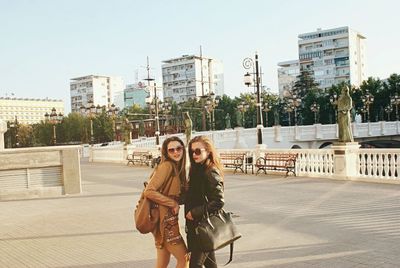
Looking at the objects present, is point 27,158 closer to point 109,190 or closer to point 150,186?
point 109,190

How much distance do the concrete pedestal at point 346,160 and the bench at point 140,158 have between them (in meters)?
13.6

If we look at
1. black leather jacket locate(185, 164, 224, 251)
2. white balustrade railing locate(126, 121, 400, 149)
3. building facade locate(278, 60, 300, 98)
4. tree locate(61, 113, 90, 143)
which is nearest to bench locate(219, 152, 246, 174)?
black leather jacket locate(185, 164, 224, 251)

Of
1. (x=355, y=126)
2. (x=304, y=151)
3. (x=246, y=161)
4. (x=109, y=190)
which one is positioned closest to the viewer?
(x=109, y=190)

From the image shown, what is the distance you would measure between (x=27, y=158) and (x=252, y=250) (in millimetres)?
9323

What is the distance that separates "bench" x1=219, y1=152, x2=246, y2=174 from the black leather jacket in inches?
597

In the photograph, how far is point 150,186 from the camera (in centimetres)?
464

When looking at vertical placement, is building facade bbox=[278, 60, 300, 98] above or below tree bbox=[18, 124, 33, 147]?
above

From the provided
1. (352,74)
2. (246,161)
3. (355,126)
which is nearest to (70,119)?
(355,126)

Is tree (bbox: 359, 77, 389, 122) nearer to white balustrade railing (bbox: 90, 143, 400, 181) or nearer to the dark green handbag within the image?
white balustrade railing (bbox: 90, 143, 400, 181)

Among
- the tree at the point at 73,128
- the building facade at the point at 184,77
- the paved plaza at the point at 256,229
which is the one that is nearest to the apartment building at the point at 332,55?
the building facade at the point at 184,77

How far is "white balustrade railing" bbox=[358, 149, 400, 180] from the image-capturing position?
14141mm

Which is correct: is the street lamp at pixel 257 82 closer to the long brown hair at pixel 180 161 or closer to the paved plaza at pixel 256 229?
the paved plaza at pixel 256 229

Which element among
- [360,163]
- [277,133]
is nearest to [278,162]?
[360,163]

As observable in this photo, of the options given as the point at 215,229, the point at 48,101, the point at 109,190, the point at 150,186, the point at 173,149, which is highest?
the point at 48,101
